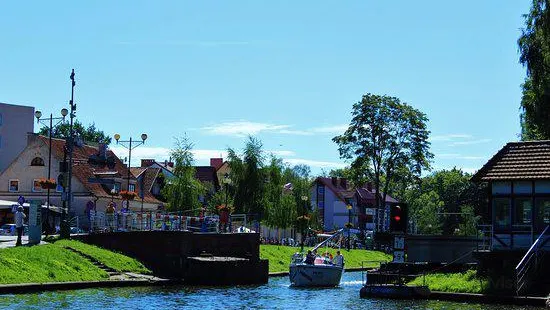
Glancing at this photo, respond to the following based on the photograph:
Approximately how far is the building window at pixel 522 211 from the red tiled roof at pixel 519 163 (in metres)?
1.17

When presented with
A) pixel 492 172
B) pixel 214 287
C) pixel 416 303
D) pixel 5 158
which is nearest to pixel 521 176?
pixel 492 172

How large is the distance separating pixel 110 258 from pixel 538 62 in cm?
2719

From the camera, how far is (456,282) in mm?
42500

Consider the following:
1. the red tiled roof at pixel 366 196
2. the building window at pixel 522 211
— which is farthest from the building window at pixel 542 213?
the red tiled roof at pixel 366 196

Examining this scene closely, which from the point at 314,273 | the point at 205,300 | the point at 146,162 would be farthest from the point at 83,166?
the point at 205,300

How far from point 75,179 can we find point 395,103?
32.5m

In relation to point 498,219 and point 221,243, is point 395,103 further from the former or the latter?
point 498,219

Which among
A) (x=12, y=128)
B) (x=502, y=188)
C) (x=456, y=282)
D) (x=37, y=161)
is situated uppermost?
(x=12, y=128)

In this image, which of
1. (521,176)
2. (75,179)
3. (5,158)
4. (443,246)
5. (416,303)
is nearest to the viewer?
(416,303)

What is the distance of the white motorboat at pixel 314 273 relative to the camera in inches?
2087

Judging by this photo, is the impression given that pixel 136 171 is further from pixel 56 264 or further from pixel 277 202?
pixel 56 264

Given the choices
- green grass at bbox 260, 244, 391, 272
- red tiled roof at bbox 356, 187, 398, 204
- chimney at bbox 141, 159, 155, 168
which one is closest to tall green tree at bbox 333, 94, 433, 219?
green grass at bbox 260, 244, 391, 272

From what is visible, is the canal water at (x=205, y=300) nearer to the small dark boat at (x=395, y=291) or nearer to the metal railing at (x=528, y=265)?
the small dark boat at (x=395, y=291)

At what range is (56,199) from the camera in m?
84.8
